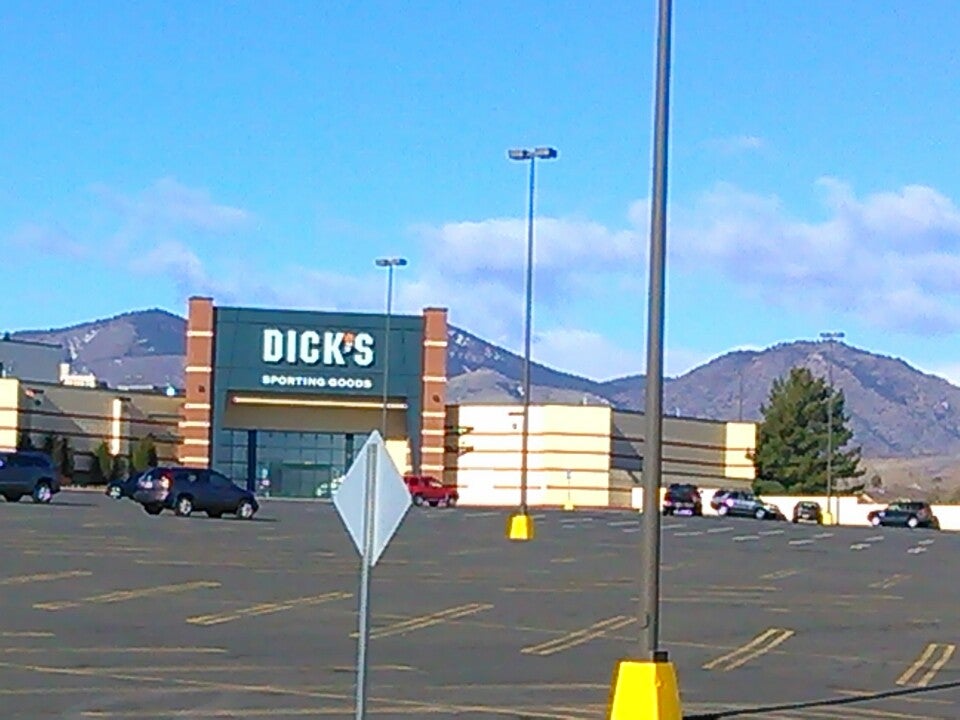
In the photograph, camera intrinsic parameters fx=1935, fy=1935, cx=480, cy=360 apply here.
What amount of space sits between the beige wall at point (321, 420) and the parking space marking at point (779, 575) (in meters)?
69.3

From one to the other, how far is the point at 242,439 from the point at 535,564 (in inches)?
2939

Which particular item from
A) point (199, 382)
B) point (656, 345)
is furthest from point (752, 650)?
point (199, 382)

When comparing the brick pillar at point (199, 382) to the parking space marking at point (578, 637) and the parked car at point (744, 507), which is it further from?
the parking space marking at point (578, 637)

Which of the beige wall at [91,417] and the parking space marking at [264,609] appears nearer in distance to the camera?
the parking space marking at [264,609]

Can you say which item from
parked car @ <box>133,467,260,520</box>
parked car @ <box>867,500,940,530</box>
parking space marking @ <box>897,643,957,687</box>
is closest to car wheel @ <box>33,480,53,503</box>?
parked car @ <box>133,467,260,520</box>

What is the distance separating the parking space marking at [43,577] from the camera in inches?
1032

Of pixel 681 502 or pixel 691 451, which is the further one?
pixel 691 451

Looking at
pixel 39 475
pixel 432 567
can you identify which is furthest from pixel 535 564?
pixel 39 475

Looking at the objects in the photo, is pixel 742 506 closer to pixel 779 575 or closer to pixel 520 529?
pixel 520 529

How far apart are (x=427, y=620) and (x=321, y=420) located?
86855 millimetres

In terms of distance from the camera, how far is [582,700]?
626 inches

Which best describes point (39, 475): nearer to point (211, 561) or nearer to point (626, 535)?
point (626, 535)

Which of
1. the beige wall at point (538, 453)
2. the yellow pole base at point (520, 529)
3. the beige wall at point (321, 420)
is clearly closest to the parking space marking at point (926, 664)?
the yellow pole base at point (520, 529)

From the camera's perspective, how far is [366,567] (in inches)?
456
